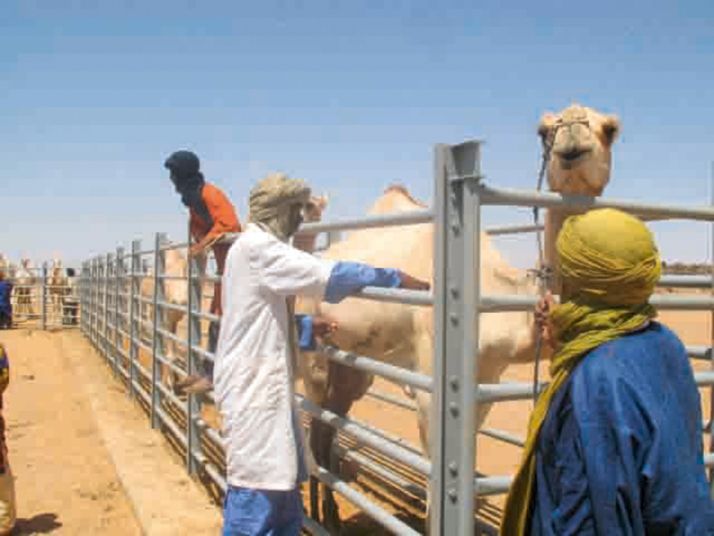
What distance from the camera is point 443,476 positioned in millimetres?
2359

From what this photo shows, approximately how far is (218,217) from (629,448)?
375 centimetres

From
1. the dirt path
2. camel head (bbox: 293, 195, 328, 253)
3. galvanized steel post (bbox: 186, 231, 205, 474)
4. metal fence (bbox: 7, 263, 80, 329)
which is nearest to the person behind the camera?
camel head (bbox: 293, 195, 328, 253)

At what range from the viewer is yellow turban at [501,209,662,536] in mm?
1641

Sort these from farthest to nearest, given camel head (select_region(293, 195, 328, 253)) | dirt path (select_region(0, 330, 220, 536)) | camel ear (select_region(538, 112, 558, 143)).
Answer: dirt path (select_region(0, 330, 220, 536)), camel head (select_region(293, 195, 328, 253)), camel ear (select_region(538, 112, 558, 143))

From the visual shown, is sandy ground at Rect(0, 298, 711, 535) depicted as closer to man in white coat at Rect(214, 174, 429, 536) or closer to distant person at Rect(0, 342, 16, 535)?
→ distant person at Rect(0, 342, 16, 535)

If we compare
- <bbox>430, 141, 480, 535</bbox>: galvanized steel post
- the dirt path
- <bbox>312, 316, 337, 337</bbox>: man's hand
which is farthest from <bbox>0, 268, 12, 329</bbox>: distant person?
<bbox>430, 141, 480, 535</bbox>: galvanized steel post

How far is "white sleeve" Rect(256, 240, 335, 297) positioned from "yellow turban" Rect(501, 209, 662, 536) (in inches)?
49.1

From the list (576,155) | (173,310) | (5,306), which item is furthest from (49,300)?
(576,155)

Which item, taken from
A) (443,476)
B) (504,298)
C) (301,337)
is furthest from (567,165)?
(443,476)

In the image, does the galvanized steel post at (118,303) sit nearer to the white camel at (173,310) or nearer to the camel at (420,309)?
the white camel at (173,310)

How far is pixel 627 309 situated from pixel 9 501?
4767mm

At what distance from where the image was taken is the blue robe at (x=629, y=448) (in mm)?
1518

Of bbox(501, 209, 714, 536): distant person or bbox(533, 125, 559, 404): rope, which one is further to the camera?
bbox(533, 125, 559, 404): rope

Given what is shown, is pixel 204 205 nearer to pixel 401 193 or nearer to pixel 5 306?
pixel 401 193
